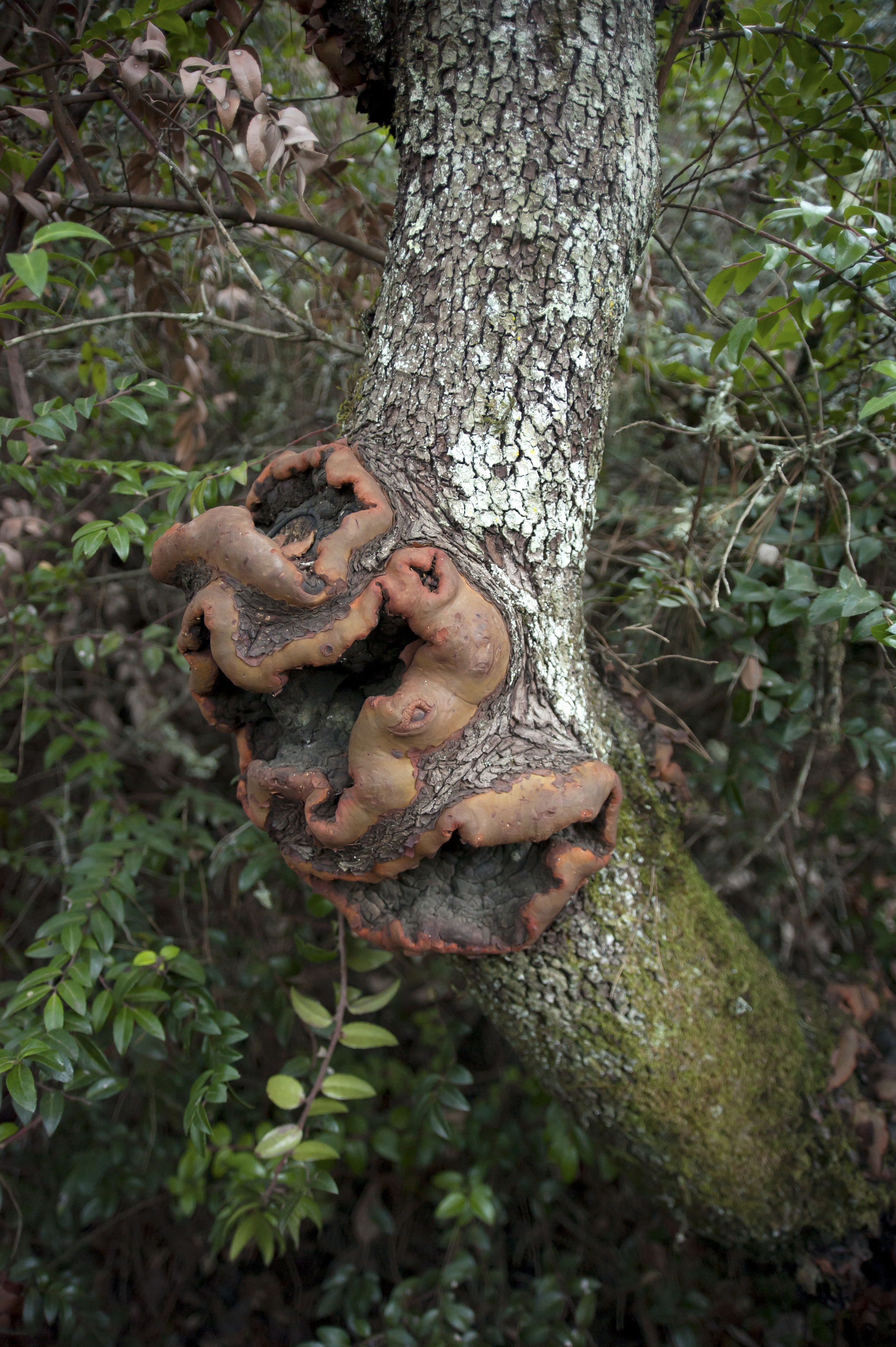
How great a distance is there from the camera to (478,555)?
104cm

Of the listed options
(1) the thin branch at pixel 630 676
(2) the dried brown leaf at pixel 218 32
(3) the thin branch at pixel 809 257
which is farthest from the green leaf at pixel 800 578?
(2) the dried brown leaf at pixel 218 32

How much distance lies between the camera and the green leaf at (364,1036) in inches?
52.4

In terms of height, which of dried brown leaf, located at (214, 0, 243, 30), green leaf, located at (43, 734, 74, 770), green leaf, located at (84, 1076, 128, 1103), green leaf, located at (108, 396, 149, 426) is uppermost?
dried brown leaf, located at (214, 0, 243, 30)

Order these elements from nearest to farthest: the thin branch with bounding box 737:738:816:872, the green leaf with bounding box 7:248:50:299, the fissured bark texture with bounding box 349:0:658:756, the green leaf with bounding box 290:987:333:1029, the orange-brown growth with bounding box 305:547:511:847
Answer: the green leaf with bounding box 7:248:50:299 → the orange-brown growth with bounding box 305:547:511:847 → the fissured bark texture with bounding box 349:0:658:756 → the green leaf with bounding box 290:987:333:1029 → the thin branch with bounding box 737:738:816:872

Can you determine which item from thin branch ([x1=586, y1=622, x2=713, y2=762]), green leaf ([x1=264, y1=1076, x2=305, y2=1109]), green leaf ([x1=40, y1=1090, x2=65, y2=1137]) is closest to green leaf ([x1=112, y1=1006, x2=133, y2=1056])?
green leaf ([x1=40, y1=1090, x2=65, y2=1137])

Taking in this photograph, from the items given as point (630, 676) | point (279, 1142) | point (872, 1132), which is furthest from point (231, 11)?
point (872, 1132)

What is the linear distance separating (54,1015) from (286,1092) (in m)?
0.45

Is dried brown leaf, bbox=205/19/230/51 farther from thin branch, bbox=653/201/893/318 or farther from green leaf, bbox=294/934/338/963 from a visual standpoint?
green leaf, bbox=294/934/338/963

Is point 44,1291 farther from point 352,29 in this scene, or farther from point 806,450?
point 352,29

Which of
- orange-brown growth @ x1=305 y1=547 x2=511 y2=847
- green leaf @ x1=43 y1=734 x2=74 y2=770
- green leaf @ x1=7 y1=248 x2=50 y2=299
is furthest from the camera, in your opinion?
green leaf @ x1=43 y1=734 x2=74 y2=770

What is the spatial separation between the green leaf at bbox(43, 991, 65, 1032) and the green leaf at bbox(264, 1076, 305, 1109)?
402 mm

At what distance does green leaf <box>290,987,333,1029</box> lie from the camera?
1357 mm

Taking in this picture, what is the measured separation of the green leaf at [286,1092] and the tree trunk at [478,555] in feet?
1.40

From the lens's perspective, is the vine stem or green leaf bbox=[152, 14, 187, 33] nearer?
green leaf bbox=[152, 14, 187, 33]
